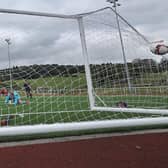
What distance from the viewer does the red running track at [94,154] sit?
360 cm

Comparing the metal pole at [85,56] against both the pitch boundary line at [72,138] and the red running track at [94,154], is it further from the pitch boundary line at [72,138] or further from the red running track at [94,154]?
the red running track at [94,154]

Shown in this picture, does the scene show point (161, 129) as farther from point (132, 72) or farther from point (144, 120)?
point (144, 120)

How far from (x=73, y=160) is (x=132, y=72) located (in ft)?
12.4

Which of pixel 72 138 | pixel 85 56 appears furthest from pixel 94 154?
pixel 85 56

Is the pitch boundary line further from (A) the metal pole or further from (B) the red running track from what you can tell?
(A) the metal pole

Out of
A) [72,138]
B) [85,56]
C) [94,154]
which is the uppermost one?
[85,56]

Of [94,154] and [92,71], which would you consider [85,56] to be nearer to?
[92,71]

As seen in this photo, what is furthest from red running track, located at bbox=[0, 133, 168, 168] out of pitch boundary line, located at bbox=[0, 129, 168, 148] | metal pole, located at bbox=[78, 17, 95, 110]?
metal pole, located at bbox=[78, 17, 95, 110]

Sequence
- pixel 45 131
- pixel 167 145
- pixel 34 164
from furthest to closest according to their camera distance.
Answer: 1. pixel 167 145
2. pixel 34 164
3. pixel 45 131

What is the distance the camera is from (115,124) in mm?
1503

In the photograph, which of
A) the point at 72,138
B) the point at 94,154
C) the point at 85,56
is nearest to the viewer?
the point at 94,154

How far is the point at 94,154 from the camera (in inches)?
155

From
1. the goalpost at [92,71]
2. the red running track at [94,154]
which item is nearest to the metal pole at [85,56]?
the goalpost at [92,71]

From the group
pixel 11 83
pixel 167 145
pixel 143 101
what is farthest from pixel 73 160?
pixel 143 101
